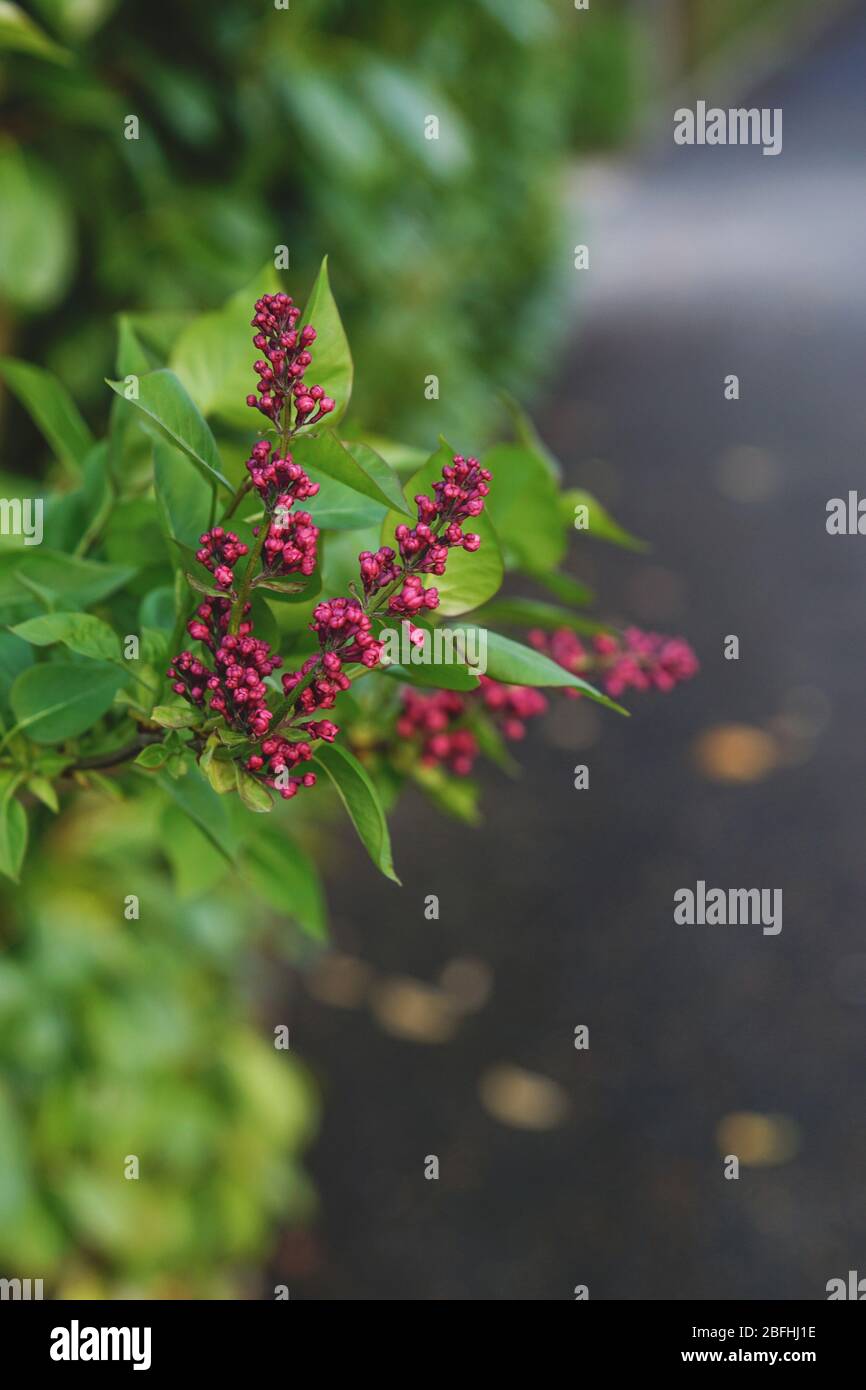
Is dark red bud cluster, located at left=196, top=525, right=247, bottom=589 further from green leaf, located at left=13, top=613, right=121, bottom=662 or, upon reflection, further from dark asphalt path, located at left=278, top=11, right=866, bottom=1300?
dark asphalt path, located at left=278, top=11, right=866, bottom=1300

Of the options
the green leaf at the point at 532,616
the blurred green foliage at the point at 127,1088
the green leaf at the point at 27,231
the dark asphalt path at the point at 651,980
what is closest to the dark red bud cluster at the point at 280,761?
the green leaf at the point at 532,616

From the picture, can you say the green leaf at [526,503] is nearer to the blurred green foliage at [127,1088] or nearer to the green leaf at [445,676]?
the green leaf at [445,676]

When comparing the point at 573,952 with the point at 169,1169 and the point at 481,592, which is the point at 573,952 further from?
the point at 481,592

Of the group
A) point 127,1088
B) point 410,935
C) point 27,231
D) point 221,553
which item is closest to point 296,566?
point 221,553

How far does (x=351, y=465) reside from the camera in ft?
1.79

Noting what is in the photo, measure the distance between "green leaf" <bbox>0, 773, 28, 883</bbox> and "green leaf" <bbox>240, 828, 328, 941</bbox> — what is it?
18 centimetres

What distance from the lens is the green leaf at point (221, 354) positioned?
77cm

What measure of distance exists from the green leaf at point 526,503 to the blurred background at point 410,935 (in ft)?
0.96

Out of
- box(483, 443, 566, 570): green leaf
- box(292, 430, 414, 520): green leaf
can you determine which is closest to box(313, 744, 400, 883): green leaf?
box(292, 430, 414, 520): green leaf

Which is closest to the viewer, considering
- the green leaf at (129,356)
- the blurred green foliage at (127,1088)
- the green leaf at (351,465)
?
the green leaf at (351,465)

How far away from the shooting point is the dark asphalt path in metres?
2.29

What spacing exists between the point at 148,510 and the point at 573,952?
2.29 metres

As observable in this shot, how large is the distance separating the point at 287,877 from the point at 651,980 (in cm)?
208
